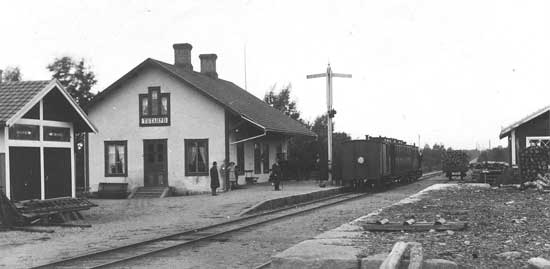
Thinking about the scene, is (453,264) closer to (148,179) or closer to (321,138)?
(148,179)

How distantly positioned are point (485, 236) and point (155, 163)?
2117 cm

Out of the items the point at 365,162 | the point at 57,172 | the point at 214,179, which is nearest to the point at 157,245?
the point at 57,172

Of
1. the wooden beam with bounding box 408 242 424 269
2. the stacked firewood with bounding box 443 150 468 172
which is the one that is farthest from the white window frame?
the wooden beam with bounding box 408 242 424 269

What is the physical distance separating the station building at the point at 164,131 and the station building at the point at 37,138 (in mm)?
8361

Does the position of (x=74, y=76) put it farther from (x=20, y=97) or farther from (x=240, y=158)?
(x=20, y=97)

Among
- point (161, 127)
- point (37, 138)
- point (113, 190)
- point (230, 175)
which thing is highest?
point (161, 127)

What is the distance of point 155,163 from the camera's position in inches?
1129

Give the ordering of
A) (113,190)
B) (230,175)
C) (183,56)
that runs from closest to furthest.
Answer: (230,175)
(113,190)
(183,56)

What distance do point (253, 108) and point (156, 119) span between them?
618 centimetres

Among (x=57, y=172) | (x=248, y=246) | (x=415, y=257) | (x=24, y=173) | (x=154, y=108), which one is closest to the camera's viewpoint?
(x=415, y=257)

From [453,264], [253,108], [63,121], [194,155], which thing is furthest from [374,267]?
[253,108]

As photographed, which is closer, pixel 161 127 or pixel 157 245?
pixel 157 245

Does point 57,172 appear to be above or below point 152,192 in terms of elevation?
above

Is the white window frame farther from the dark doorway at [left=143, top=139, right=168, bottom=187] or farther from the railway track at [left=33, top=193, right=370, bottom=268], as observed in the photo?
the dark doorway at [left=143, top=139, right=168, bottom=187]
